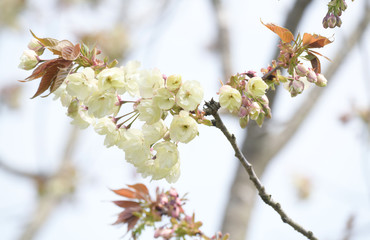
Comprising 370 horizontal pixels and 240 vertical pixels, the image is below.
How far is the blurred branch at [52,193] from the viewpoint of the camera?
18.4ft

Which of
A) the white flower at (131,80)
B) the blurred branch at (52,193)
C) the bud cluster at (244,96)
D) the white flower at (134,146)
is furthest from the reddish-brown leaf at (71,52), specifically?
the blurred branch at (52,193)

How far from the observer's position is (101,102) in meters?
0.99

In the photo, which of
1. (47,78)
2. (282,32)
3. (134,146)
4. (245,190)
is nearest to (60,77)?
(47,78)

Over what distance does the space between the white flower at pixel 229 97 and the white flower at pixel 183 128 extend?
83 mm

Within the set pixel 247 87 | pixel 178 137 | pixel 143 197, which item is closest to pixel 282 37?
pixel 247 87

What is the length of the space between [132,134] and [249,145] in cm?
254

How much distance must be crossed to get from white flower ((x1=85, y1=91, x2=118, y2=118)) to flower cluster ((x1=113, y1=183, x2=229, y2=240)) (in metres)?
0.28

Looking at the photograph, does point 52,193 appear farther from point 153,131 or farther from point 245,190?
point 153,131

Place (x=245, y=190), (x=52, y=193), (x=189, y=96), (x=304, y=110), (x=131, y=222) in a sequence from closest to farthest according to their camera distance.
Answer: (x=189, y=96) → (x=131, y=222) → (x=245, y=190) → (x=304, y=110) → (x=52, y=193)

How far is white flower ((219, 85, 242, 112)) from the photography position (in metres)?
0.94

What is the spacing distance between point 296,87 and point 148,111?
0.36 m

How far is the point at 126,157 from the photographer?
3.35 ft

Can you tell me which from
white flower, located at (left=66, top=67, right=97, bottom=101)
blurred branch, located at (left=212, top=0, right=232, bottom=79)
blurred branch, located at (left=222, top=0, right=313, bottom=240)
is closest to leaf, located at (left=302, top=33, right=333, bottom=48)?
white flower, located at (left=66, top=67, right=97, bottom=101)

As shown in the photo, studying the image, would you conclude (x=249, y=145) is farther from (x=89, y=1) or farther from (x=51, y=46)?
(x=89, y=1)
